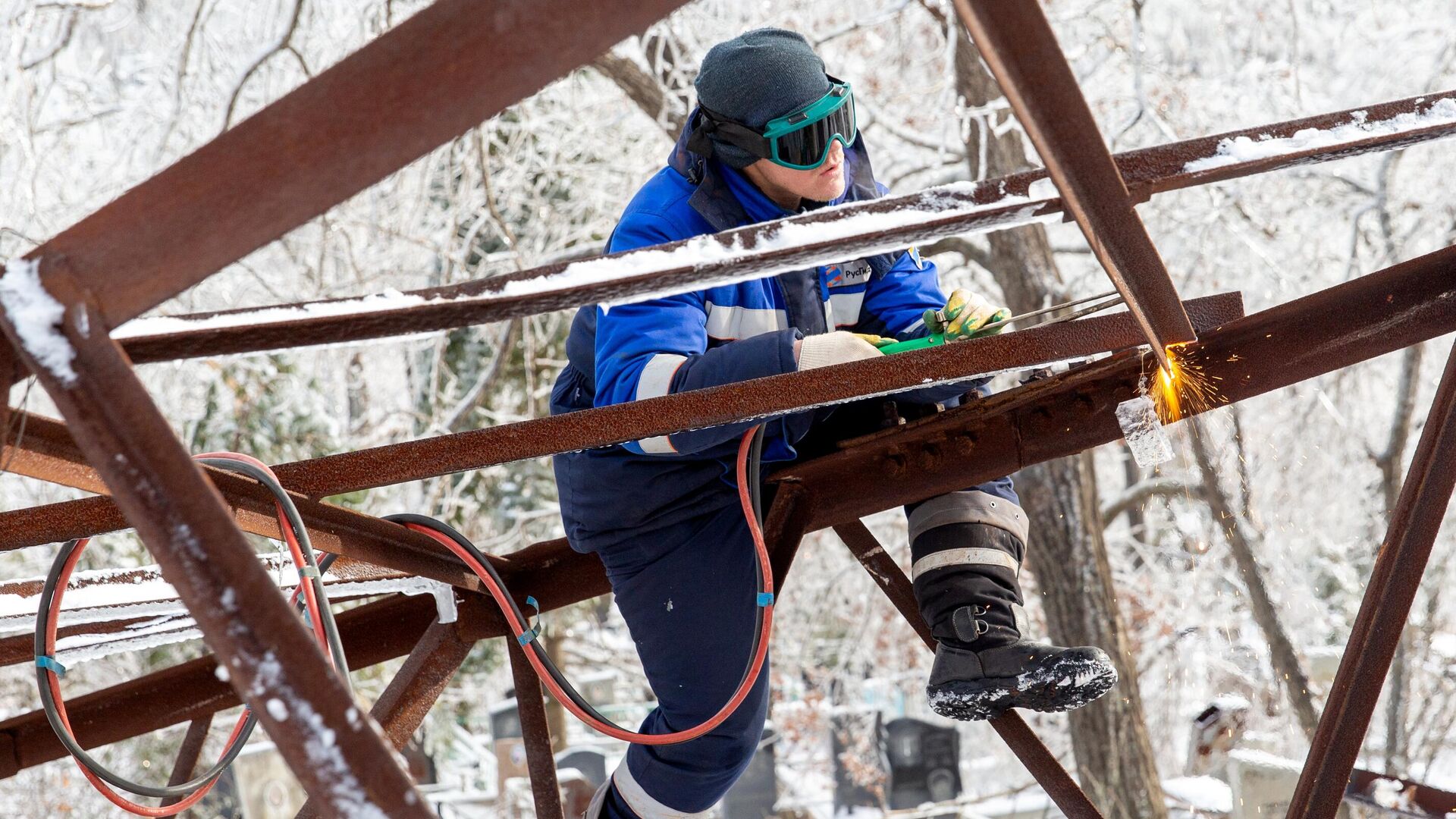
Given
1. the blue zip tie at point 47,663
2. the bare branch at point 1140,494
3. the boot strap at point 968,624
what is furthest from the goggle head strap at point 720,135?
the bare branch at point 1140,494

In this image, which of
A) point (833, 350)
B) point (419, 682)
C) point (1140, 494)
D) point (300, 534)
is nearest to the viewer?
point (300, 534)

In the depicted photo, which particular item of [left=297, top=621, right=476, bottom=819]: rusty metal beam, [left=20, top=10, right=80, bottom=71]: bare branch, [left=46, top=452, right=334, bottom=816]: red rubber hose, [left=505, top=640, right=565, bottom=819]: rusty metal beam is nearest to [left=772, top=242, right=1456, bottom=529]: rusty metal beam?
[left=505, top=640, right=565, bottom=819]: rusty metal beam

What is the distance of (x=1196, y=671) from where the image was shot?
34.3 ft

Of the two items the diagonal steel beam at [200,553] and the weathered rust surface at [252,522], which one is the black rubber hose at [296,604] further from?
the diagonal steel beam at [200,553]

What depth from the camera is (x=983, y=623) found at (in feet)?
7.80

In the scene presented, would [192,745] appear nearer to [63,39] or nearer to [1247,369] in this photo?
[1247,369]

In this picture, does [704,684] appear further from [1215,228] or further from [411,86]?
[1215,228]

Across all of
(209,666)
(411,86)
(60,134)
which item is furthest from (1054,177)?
(60,134)

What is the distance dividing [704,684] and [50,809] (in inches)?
401

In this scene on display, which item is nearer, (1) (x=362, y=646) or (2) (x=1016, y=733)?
(2) (x=1016, y=733)

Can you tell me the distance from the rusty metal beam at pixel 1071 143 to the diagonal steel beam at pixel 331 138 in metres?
0.27

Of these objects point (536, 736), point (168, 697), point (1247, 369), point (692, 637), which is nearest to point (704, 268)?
point (1247, 369)

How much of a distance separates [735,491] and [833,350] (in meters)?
0.63

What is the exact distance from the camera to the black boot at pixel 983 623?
2262 millimetres
